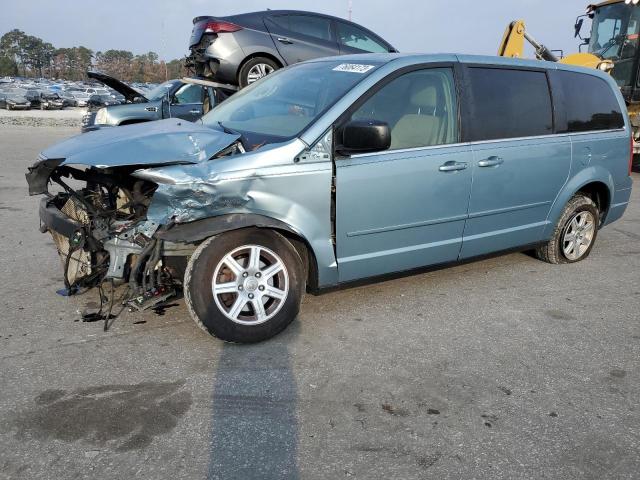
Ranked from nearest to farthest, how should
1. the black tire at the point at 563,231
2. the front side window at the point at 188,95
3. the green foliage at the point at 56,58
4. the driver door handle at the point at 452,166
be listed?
the driver door handle at the point at 452,166 < the black tire at the point at 563,231 < the front side window at the point at 188,95 < the green foliage at the point at 56,58

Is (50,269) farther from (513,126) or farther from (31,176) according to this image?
(513,126)

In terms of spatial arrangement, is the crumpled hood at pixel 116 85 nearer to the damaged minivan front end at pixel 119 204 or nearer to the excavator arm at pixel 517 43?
the damaged minivan front end at pixel 119 204

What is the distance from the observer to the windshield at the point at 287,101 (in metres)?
3.78

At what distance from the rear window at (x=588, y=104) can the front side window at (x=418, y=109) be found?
4.29 ft

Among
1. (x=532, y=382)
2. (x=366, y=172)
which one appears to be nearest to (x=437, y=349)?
(x=532, y=382)

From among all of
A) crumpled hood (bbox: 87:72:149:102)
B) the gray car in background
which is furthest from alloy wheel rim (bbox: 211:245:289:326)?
crumpled hood (bbox: 87:72:149:102)

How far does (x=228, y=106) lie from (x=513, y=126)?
2.30m

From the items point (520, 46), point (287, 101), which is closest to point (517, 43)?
point (520, 46)

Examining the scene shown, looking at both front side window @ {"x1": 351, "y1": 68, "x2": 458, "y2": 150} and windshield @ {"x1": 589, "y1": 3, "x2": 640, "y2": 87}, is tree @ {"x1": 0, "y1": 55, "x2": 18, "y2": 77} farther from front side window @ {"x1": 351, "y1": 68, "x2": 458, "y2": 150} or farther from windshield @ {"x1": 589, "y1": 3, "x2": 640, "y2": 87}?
front side window @ {"x1": 351, "y1": 68, "x2": 458, "y2": 150}

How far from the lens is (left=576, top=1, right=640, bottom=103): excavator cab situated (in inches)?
442

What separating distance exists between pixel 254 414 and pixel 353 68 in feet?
8.18

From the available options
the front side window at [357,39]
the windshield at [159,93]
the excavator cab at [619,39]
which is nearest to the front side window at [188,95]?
the windshield at [159,93]

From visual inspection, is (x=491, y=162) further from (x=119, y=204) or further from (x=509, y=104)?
(x=119, y=204)

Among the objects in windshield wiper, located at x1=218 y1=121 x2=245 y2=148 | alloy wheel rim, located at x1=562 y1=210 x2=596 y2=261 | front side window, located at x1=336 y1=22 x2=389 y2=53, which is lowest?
alloy wheel rim, located at x1=562 y1=210 x2=596 y2=261
